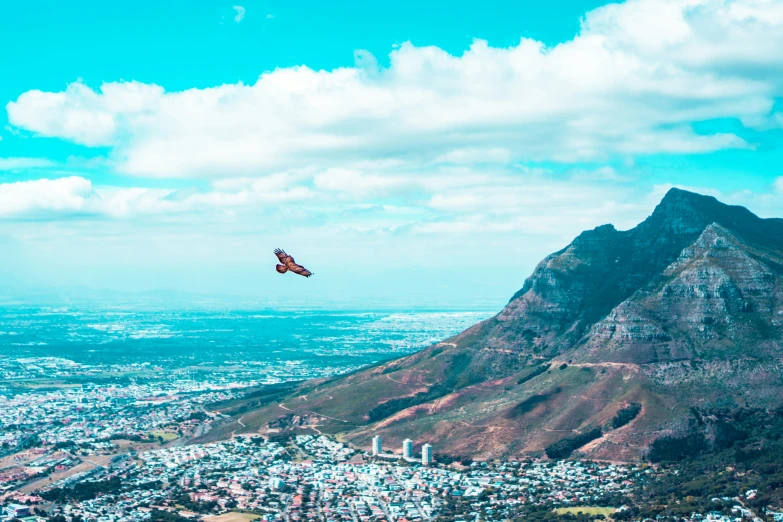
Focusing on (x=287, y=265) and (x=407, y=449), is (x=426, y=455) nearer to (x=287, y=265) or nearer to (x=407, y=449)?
(x=407, y=449)

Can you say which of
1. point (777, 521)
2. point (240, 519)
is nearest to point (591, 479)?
point (777, 521)

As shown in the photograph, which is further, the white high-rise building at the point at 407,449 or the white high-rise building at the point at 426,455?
the white high-rise building at the point at 407,449

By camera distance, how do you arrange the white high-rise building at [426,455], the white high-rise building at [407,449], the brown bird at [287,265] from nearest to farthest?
the brown bird at [287,265], the white high-rise building at [426,455], the white high-rise building at [407,449]

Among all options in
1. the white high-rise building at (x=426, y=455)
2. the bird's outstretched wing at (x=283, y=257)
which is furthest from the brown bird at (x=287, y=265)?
the white high-rise building at (x=426, y=455)

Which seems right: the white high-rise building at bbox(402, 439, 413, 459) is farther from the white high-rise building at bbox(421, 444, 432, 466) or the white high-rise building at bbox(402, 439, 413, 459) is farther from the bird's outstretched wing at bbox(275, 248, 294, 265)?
the bird's outstretched wing at bbox(275, 248, 294, 265)

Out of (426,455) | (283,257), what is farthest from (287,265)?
(426,455)

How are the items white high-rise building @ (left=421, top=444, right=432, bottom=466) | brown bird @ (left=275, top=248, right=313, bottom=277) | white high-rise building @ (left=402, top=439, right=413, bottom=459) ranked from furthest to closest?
1. white high-rise building @ (left=402, top=439, right=413, bottom=459)
2. white high-rise building @ (left=421, top=444, right=432, bottom=466)
3. brown bird @ (left=275, top=248, right=313, bottom=277)

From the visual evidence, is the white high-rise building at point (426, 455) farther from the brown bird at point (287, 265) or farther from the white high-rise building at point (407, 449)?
the brown bird at point (287, 265)

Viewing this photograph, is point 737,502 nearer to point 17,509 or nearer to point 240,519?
point 240,519

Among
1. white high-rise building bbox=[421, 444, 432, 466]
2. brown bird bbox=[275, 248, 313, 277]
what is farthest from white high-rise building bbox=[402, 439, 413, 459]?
brown bird bbox=[275, 248, 313, 277]

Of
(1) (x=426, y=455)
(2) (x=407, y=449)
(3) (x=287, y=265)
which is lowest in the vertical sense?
(1) (x=426, y=455)

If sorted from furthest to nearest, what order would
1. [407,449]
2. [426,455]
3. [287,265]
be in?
[407,449] → [426,455] → [287,265]
